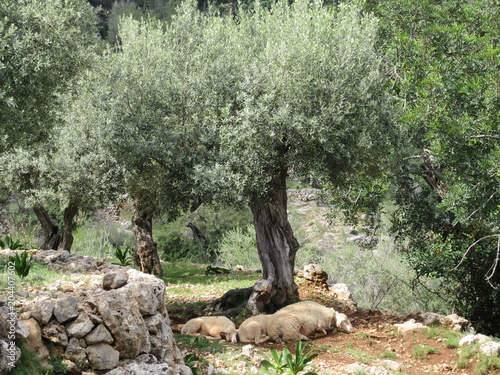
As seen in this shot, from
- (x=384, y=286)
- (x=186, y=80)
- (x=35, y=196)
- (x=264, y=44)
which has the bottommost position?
(x=384, y=286)

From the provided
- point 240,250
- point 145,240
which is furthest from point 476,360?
point 240,250

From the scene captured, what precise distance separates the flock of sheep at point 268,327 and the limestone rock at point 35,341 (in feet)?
18.1

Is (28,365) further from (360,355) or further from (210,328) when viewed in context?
(360,355)

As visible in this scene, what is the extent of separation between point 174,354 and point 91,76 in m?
12.0

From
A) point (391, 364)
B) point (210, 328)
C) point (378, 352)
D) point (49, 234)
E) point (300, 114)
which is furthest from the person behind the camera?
point (49, 234)

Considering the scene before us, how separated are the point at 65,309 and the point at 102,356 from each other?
32.7 inches

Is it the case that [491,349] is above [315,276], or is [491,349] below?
below

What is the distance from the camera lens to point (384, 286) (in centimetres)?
2495

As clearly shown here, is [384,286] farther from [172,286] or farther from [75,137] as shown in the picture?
[75,137]

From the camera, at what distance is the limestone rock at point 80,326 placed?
21.9 ft

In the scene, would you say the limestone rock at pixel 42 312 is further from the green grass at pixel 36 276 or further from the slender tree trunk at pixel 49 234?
the slender tree trunk at pixel 49 234

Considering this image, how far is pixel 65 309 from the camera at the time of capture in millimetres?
6773

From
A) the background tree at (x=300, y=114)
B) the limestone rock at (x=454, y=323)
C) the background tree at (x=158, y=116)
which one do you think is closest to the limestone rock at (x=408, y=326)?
the limestone rock at (x=454, y=323)

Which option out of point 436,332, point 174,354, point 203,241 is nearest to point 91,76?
point 174,354
